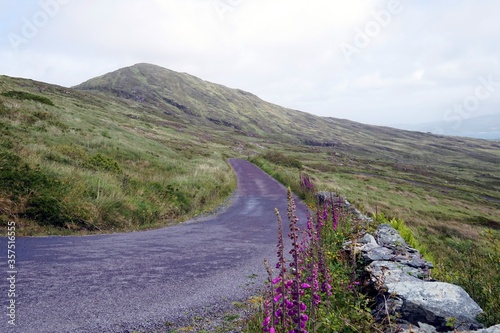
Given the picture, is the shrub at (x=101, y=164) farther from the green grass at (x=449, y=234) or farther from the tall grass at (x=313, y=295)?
the tall grass at (x=313, y=295)

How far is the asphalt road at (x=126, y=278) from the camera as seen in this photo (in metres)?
4.89

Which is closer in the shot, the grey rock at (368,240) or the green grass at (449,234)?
the green grass at (449,234)

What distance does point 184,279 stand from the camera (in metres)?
6.91

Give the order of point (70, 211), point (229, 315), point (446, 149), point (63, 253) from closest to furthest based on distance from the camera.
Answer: point (229, 315) → point (63, 253) → point (70, 211) → point (446, 149)

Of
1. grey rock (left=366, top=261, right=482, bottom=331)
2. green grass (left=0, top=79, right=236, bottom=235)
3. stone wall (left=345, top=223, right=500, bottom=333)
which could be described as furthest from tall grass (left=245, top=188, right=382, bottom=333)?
green grass (left=0, top=79, right=236, bottom=235)

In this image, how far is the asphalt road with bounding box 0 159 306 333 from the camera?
4891mm

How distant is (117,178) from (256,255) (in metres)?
10.0

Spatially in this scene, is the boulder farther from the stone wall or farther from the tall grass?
the tall grass

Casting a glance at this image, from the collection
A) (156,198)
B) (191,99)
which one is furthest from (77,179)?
(191,99)

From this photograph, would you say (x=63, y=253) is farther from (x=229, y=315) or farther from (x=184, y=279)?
(x=229, y=315)

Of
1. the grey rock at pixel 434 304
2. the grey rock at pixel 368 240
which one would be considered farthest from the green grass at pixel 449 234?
the grey rock at pixel 368 240

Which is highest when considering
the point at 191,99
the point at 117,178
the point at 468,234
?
the point at 191,99

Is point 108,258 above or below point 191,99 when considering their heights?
below

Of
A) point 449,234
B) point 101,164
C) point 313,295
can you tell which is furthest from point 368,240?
point 449,234
